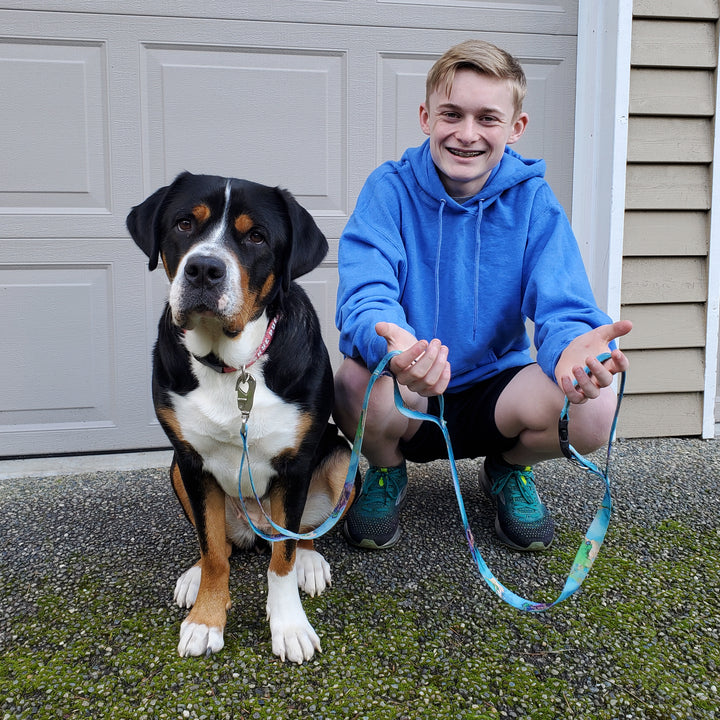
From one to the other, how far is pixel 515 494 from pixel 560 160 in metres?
1.72

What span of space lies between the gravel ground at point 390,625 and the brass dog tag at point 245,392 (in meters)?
0.55

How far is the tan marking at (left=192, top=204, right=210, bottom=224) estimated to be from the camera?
1.53m

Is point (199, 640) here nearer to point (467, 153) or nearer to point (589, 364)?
point (589, 364)

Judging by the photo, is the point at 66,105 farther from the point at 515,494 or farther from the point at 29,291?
the point at 515,494

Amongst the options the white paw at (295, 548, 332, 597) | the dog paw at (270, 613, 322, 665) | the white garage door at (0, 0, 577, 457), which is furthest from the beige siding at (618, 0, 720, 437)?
the dog paw at (270, 613, 322, 665)

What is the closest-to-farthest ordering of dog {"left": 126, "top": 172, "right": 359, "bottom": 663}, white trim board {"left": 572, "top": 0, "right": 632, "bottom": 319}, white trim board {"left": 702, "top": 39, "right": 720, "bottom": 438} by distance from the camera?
dog {"left": 126, "top": 172, "right": 359, "bottom": 663} → white trim board {"left": 572, "top": 0, "right": 632, "bottom": 319} → white trim board {"left": 702, "top": 39, "right": 720, "bottom": 438}

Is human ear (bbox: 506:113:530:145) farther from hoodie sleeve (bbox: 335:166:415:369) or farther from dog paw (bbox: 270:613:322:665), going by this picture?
dog paw (bbox: 270:613:322:665)

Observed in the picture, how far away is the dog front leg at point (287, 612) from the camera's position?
1.45 m

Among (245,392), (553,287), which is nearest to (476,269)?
(553,287)

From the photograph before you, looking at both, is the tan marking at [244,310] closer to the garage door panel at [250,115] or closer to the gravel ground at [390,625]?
the gravel ground at [390,625]

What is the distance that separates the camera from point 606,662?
1.43m

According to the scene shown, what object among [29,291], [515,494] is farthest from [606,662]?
[29,291]

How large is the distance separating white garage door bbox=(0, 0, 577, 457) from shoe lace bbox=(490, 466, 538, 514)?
1204 mm

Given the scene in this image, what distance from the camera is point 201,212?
60.3 inches
